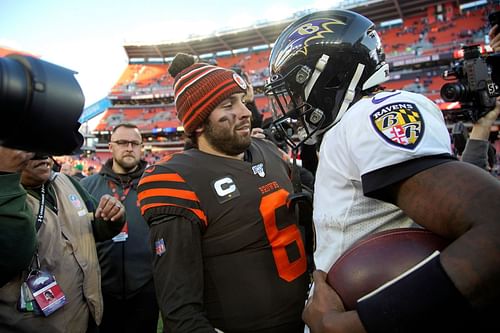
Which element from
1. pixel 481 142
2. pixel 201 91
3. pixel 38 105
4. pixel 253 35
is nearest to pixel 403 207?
pixel 38 105

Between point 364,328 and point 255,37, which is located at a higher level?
point 255,37

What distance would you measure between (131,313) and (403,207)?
8.76 ft

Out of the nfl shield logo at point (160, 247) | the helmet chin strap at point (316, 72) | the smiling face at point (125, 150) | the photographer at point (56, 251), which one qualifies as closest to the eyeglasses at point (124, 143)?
the smiling face at point (125, 150)

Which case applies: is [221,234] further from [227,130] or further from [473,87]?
[473,87]

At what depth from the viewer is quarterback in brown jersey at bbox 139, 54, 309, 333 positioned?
1373 mm

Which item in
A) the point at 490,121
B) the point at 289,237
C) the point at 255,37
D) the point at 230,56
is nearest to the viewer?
the point at 289,237

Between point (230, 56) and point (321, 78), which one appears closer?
point (321, 78)

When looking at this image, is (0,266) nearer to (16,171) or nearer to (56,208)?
(16,171)

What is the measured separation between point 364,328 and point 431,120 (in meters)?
0.57

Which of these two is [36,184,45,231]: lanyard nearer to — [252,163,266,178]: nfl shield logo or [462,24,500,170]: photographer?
[252,163,266,178]: nfl shield logo

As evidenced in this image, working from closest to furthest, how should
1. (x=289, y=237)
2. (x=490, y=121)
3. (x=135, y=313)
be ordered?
(x=289, y=237) → (x=490, y=121) → (x=135, y=313)

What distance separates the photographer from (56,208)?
198 centimetres

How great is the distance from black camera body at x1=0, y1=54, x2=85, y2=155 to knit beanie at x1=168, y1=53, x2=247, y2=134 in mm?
1127

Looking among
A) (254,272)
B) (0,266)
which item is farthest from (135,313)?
(254,272)
